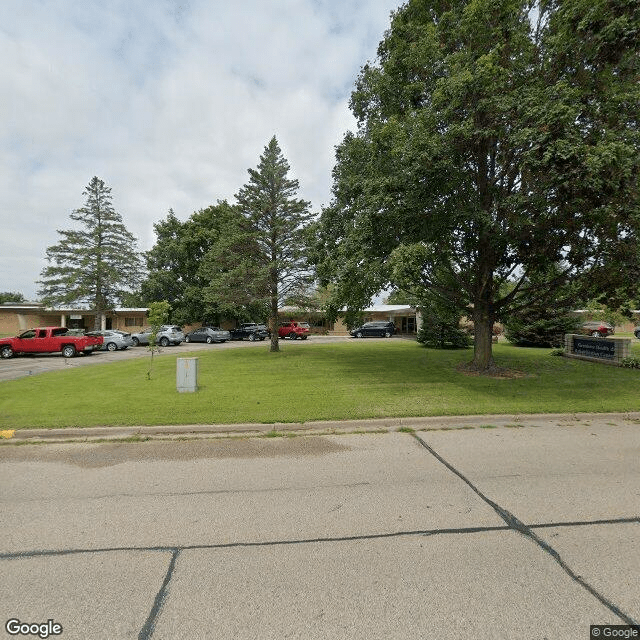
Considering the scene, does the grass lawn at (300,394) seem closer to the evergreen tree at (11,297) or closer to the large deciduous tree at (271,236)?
the large deciduous tree at (271,236)

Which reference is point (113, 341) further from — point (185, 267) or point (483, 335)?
point (483, 335)

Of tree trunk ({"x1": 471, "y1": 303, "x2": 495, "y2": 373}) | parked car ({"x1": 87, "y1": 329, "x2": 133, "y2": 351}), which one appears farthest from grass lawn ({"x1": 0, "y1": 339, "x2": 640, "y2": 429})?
parked car ({"x1": 87, "y1": 329, "x2": 133, "y2": 351})

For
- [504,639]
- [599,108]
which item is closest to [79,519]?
[504,639]

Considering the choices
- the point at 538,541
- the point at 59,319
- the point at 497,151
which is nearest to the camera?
the point at 538,541

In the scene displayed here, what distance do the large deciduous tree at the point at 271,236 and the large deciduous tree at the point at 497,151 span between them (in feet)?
26.5

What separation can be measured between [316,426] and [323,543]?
11.6ft

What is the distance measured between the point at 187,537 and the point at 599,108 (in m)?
12.2

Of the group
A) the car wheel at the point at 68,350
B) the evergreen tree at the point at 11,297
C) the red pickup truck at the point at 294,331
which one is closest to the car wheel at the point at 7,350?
the car wheel at the point at 68,350

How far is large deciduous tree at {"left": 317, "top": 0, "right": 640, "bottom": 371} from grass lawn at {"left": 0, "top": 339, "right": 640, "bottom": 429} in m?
2.71

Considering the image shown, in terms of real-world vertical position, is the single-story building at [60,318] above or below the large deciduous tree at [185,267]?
below

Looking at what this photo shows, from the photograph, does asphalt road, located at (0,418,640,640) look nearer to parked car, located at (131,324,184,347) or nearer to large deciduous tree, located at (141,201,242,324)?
parked car, located at (131,324,184,347)

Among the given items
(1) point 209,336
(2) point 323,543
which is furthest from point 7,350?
(2) point 323,543

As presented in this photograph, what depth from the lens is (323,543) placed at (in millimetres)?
3201

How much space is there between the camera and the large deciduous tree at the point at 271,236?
65.8ft
